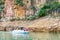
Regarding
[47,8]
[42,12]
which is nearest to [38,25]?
[42,12]

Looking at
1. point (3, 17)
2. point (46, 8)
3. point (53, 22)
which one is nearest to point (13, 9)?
point (3, 17)

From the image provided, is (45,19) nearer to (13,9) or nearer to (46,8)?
(46,8)

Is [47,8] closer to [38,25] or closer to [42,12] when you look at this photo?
[42,12]

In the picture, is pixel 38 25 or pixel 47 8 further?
pixel 47 8

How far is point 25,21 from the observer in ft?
127

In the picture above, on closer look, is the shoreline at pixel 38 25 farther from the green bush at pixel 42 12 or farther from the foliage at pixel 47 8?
the foliage at pixel 47 8

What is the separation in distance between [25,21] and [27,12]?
12.4 feet

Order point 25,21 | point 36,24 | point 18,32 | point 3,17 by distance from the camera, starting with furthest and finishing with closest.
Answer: point 3,17, point 25,21, point 36,24, point 18,32

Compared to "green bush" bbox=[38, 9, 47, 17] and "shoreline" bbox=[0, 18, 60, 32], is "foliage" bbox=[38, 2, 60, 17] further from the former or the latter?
"shoreline" bbox=[0, 18, 60, 32]

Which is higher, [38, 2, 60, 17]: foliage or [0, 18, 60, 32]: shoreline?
[38, 2, 60, 17]: foliage

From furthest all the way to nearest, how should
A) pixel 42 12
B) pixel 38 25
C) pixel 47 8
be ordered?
1. pixel 47 8
2. pixel 42 12
3. pixel 38 25

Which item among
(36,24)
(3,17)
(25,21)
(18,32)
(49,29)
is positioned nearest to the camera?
(18,32)

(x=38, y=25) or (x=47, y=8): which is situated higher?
(x=47, y=8)

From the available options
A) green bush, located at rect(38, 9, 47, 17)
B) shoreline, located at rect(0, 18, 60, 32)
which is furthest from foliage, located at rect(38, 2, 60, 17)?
shoreline, located at rect(0, 18, 60, 32)
